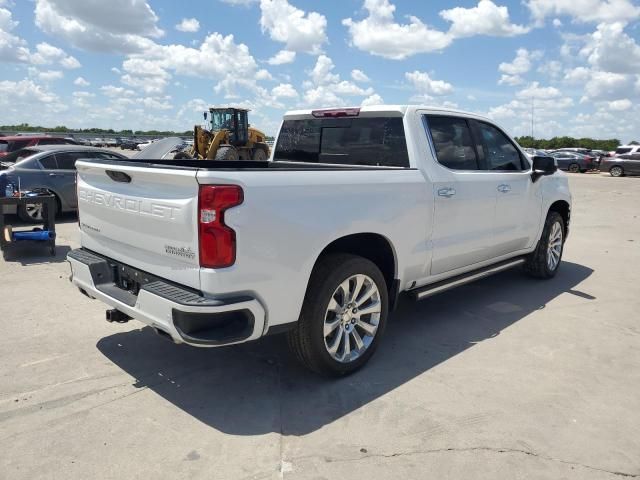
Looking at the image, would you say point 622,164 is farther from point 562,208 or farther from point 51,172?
point 51,172

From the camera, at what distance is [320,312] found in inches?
134

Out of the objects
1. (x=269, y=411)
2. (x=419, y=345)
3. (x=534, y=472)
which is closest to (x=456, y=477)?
(x=534, y=472)

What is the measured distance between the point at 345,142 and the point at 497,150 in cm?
168

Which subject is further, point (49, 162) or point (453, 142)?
point (49, 162)

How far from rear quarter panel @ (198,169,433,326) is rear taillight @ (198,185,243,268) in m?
0.04

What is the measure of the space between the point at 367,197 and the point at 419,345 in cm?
152

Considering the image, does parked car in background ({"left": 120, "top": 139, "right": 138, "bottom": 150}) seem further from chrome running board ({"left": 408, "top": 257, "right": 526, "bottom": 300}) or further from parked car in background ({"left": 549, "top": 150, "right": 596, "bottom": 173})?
chrome running board ({"left": 408, "top": 257, "right": 526, "bottom": 300})

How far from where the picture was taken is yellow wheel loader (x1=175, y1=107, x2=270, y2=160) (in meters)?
21.2

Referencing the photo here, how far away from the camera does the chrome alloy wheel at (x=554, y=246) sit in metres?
6.40

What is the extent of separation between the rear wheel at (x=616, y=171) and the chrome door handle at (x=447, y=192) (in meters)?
29.2

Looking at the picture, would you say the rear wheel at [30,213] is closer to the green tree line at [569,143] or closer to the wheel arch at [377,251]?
the wheel arch at [377,251]

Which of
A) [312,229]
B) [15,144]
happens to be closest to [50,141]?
[15,144]

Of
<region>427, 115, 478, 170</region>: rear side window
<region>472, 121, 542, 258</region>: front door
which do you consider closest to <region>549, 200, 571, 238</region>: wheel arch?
<region>472, 121, 542, 258</region>: front door

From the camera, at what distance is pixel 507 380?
12.5 ft
